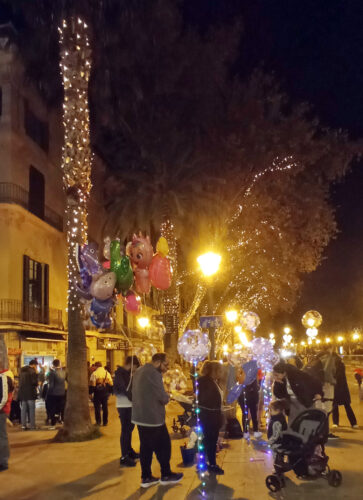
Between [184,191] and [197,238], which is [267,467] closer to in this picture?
[184,191]

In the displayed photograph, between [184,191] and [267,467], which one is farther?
[184,191]

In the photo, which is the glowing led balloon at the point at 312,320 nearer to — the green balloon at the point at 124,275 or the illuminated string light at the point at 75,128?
the illuminated string light at the point at 75,128

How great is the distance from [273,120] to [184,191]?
13.2ft

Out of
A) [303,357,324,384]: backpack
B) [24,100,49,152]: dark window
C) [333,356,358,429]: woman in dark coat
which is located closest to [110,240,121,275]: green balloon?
[303,357,324,384]: backpack

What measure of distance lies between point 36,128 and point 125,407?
1719cm

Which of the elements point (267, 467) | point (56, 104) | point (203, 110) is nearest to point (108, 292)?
point (267, 467)

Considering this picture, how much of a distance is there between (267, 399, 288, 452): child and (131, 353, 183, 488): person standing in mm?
1310

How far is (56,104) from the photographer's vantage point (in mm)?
21781

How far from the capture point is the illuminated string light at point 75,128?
11.5m

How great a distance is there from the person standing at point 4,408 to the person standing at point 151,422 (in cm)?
215

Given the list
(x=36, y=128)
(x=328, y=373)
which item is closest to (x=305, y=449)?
(x=328, y=373)

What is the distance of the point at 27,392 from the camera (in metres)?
12.7

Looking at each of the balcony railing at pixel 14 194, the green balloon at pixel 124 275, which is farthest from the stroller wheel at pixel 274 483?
the balcony railing at pixel 14 194

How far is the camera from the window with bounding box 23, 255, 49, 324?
20986mm
